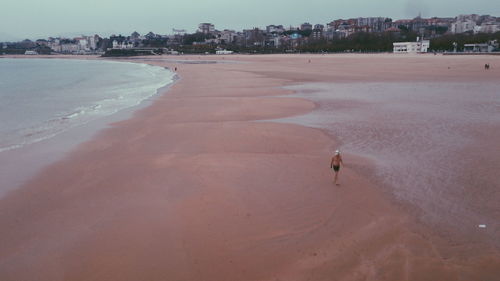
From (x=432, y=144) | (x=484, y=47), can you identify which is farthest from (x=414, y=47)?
(x=432, y=144)

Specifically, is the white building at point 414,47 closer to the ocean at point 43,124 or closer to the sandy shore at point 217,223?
the ocean at point 43,124

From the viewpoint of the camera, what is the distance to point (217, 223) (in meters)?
6.78

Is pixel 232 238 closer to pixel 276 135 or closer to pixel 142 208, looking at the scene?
pixel 142 208

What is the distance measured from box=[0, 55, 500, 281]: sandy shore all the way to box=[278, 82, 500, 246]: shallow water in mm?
596

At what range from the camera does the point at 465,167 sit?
930 cm

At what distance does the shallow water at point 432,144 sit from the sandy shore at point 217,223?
1.96 ft

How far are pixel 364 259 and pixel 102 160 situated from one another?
24.5 feet

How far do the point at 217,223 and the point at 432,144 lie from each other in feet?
24.1

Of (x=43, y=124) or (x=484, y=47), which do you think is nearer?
(x=43, y=124)

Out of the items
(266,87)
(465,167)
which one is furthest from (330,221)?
(266,87)

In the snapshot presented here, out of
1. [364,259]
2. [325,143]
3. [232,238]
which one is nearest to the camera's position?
[364,259]

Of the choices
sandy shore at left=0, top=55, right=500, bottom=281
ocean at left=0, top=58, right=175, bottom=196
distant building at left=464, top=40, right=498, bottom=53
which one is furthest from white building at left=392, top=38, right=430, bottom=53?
sandy shore at left=0, top=55, right=500, bottom=281

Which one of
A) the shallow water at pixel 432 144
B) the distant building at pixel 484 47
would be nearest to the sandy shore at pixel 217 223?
the shallow water at pixel 432 144

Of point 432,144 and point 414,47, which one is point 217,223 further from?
point 414,47
